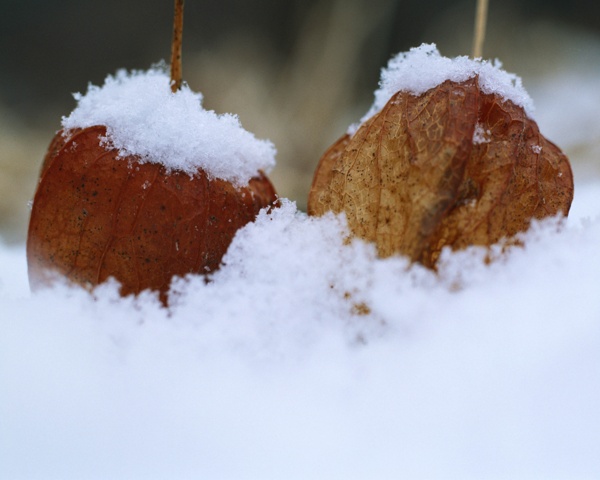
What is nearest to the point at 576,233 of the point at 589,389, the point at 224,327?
the point at 589,389

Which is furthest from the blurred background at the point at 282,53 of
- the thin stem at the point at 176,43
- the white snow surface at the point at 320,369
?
the white snow surface at the point at 320,369

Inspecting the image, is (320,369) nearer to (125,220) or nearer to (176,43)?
(125,220)

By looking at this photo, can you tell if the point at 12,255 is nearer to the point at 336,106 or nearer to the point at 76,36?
the point at 76,36

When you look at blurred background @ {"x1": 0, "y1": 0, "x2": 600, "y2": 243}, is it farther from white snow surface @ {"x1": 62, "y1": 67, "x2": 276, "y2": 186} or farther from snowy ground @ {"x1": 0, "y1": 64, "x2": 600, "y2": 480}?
snowy ground @ {"x1": 0, "y1": 64, "x2": 600, "y2": 480}

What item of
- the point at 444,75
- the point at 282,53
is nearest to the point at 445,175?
the point at 444,75

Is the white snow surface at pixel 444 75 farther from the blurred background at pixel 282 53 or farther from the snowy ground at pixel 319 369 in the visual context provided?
the blurred background at pixel 282 53
